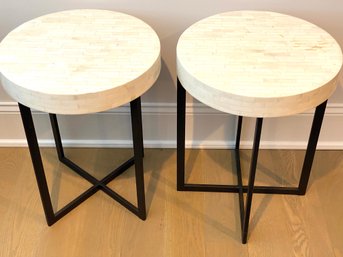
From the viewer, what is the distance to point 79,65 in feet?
3.81

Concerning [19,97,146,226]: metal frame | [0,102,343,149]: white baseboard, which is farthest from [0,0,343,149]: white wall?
[19,97,146,226]: metal frame

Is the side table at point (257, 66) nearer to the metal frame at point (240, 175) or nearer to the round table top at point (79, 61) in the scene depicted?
the metal frame at point (240, 175)

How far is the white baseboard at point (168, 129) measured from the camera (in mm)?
1637

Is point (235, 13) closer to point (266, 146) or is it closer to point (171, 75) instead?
point (171, 75)

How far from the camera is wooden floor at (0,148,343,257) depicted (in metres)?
1.40

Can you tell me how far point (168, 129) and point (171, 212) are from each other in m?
0.31

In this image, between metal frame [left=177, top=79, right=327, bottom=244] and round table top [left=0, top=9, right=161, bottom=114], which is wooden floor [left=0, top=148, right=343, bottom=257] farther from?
round table top [left=0, top=9, right=161, bottom=114]

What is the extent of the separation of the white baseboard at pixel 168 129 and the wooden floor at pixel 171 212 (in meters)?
0.03

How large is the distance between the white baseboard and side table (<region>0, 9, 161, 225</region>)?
13.0 inches

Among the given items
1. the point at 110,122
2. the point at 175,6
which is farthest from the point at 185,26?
the point at 110,122

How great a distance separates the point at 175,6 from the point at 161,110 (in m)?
0.36

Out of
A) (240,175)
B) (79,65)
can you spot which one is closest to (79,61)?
(79,65)

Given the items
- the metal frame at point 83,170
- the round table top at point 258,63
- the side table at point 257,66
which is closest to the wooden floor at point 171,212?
the metal frame at point 83,170

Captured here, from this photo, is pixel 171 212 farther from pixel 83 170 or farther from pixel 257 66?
pixel 257 66
